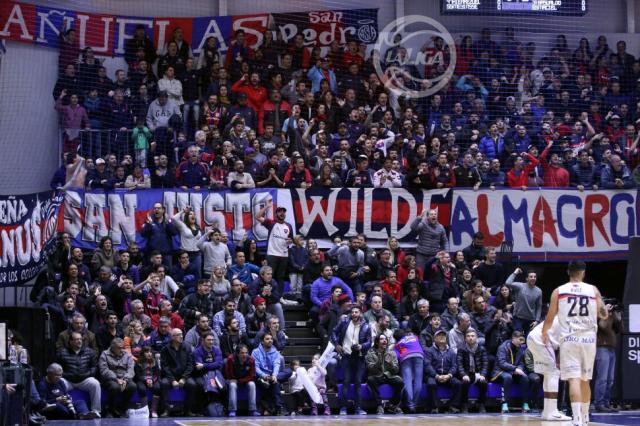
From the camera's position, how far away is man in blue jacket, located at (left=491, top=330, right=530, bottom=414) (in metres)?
24.3

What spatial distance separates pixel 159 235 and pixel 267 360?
4.13m

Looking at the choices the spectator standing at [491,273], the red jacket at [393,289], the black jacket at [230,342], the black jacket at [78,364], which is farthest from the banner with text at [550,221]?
the black jacket at [78,364]

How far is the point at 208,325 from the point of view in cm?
2366

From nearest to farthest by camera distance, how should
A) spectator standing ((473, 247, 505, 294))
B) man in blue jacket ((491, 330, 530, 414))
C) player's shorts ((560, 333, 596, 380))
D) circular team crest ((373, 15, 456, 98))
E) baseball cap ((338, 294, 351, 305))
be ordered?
player's shorts ((560, 333, 596, 380)) → man in blue jacket ((491, 330, 530, 414)) → baseball cap ((338, 294, 351, 305)) → spectator standing ((473, 247, 505, 294)) → circular team crest ((373, 15, 456, 98))

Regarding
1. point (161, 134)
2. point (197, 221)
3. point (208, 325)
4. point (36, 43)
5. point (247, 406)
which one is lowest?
point (247, 406)

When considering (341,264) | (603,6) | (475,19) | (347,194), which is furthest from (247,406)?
(603,6)

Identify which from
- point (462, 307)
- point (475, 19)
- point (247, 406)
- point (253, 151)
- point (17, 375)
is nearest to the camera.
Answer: point (17, 375)

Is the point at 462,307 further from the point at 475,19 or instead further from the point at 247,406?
the point at 475,19

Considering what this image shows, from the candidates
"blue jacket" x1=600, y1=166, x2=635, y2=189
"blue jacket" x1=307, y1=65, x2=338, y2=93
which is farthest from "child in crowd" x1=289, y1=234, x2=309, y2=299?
"blue jacket" x1=600, y1=166, x2=635, y2=189

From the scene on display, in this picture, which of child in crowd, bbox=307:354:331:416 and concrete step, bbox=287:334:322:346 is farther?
concrete step, bbox=287:334:322:346

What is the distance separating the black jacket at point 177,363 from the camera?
75.6 feet

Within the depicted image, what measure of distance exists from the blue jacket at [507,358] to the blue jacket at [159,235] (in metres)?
6.94

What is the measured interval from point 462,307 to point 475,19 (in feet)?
32.9

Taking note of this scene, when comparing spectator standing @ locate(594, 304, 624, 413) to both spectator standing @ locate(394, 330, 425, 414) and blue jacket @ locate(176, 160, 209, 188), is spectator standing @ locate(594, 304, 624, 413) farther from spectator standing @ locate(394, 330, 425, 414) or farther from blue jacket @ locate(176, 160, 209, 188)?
blue jacket @ locate(176, 160, 209, 188)
